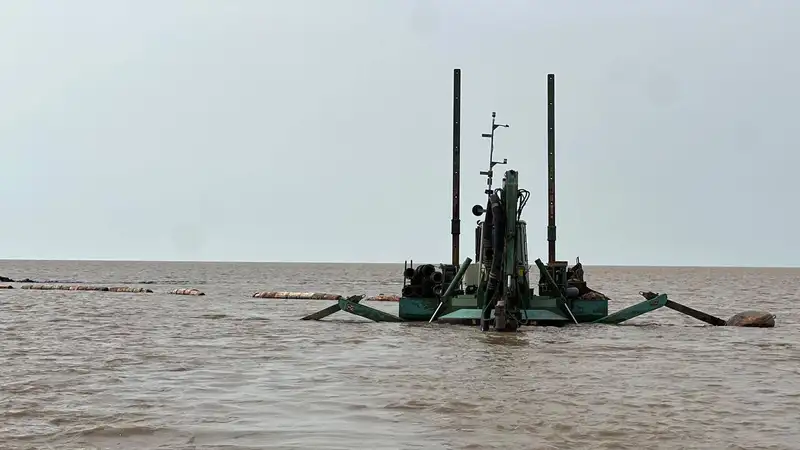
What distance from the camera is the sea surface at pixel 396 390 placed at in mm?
10672

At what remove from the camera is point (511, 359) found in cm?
1925

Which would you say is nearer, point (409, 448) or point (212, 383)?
point (409, 448)

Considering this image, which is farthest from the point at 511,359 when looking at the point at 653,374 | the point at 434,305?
the point at 434,305

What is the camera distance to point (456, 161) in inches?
1329

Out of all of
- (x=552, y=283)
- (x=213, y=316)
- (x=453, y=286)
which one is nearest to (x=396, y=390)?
(x=453, y=286)

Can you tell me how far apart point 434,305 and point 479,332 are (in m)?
4.81

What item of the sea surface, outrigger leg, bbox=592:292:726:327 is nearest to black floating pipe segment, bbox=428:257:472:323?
the sea surface

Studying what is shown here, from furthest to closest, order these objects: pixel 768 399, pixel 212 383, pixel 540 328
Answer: pixel 540 328 < pixel 212 383 < pixel 768 399

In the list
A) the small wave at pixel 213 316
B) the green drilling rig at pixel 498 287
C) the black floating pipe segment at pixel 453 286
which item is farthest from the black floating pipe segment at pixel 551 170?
the small wave at pixel 213 316

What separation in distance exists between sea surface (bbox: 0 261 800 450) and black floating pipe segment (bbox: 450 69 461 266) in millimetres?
7065

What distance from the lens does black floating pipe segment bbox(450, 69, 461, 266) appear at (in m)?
33.1

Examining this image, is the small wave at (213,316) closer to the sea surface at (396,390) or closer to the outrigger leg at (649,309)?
the sea surface at (396,390)

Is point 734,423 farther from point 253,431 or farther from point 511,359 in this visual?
point 511,359

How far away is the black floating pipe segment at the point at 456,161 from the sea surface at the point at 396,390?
23.2ft
